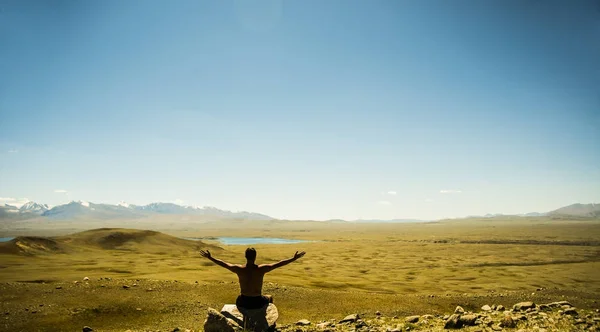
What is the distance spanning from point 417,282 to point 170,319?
22.8 m

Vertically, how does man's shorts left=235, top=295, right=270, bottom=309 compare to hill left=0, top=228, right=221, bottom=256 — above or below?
above

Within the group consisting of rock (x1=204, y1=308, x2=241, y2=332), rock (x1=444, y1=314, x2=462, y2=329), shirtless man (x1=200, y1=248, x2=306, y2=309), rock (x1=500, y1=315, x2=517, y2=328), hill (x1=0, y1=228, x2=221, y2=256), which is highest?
shirtless man (x1=200, y1=248, x2=306, y2=309)

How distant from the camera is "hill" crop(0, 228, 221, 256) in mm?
38594

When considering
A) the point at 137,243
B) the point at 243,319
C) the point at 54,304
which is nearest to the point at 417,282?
the point at 243,319

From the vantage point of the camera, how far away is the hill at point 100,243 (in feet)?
127

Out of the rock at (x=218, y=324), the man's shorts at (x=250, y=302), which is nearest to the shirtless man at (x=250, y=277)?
the man's shorts at (x=250, y=302)

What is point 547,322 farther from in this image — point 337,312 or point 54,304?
point 54,304

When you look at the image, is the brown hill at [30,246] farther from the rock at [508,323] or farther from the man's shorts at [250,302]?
the rock at [508,323]

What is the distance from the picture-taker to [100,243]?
51.5m

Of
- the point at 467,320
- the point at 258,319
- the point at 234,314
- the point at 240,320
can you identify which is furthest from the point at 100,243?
the point at 467,320

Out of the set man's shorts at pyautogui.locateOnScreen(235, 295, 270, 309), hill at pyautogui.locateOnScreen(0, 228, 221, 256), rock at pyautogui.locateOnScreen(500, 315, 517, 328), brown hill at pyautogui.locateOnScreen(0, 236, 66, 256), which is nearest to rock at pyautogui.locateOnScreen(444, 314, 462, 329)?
rock at pyautogui.locateOnScreen(500, 315, 517, 328)

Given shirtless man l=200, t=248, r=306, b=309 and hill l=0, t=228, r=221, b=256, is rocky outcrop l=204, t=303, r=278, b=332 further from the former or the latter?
hill l=0, t=228, r=221, b=256

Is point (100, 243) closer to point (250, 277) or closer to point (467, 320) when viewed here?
point (250, 277)

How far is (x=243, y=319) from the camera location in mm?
9086
